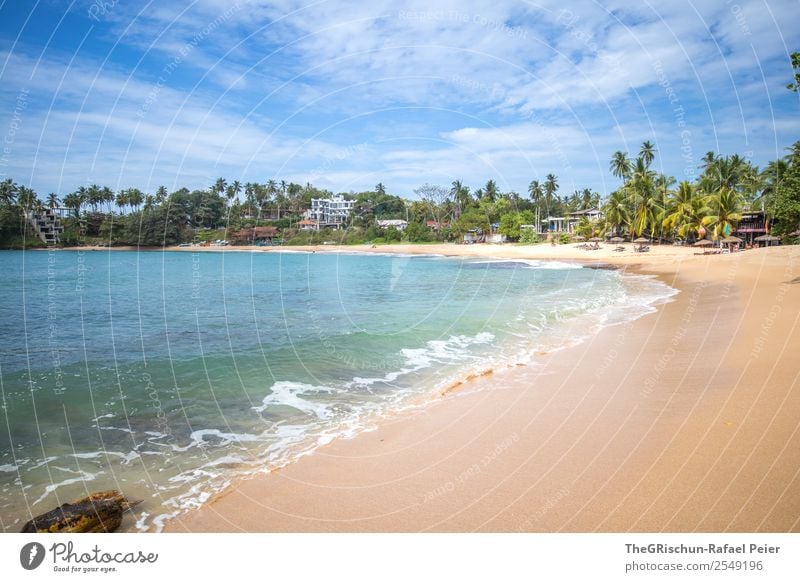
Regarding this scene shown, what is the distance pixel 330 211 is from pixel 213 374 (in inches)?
4419

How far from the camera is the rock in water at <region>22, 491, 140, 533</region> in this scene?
530 cm

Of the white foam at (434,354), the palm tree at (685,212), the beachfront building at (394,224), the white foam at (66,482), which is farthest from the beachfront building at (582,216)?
the white foam at (66,482)

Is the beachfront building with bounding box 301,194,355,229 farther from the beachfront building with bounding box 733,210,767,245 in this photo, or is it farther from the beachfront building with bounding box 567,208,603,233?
the beachfront building with bounding box 733,210,767,245

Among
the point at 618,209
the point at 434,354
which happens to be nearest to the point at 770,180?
the point at 618,209

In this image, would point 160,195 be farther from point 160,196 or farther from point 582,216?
point 582,216

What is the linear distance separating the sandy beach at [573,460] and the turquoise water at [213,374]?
42.2 inches

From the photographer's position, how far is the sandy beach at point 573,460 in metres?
5.17

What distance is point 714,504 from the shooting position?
504cm

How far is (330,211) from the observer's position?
121500mm

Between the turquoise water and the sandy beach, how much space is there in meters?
1.07

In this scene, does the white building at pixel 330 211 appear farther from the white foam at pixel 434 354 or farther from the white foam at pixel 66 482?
the white foam at pixel 66 482

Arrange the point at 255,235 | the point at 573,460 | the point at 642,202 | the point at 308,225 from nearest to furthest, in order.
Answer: the point at 573,460 → the point at 642,202 → the point at 308,225 → the point at 255,235
